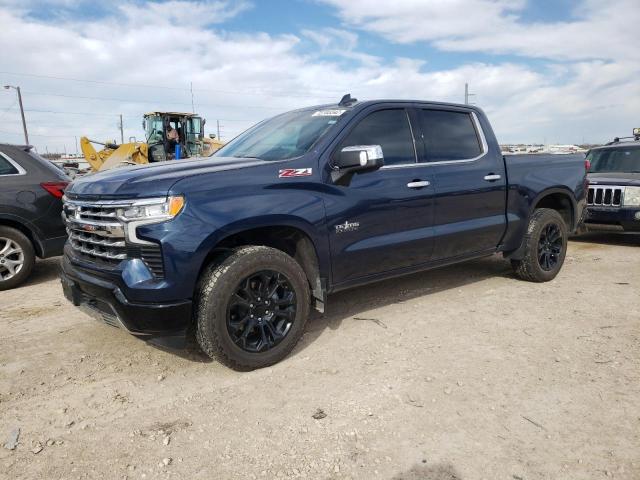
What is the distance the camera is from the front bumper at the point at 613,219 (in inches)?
284

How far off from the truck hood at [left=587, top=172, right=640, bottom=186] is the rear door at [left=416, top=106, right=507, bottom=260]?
3.73 metres

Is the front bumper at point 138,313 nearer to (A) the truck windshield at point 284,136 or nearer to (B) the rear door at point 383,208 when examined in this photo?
(B) the rear door at point 383,208

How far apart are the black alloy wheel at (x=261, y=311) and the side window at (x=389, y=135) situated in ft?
4.23

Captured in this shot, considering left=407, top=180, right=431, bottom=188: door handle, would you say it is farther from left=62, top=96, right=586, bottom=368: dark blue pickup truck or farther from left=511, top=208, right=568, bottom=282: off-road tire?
left=511, top=208, right=568, bottom=282: off-road tire

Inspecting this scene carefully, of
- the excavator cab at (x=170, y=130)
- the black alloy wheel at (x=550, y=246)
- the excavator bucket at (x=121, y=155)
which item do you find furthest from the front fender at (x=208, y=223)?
the excavator cab at (x=170, y=130)

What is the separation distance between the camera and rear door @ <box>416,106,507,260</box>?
4.37m

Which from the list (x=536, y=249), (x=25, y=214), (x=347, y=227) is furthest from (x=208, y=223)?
(x=536, y=249)

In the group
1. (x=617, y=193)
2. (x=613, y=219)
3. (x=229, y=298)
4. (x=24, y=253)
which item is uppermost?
(x=617, y=193)

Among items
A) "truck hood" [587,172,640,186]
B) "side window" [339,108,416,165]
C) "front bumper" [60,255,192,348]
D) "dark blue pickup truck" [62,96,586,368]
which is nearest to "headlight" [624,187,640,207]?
"truck hood" [587,172,640,186]

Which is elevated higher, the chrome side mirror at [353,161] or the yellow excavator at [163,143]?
the yellow excavator at [163,143]

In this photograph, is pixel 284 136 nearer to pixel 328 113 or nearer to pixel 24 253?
pixel 328 113

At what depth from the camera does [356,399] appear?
2961 millimetres

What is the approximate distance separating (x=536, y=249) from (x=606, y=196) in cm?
326

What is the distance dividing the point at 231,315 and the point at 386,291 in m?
2.27
